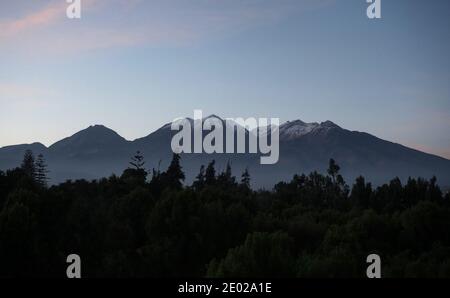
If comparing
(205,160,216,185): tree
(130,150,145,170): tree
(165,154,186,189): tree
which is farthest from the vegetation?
(205,160,216,185): tree

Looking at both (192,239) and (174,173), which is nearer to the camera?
(192,239)

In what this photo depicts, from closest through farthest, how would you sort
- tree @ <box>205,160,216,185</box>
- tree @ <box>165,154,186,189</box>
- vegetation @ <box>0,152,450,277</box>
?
1. vegetation @ <box>0,152,450,277</box>
2. tree @ <box>165,154,186,189</box>
3. tree @ <box>205,160,216,185</box>

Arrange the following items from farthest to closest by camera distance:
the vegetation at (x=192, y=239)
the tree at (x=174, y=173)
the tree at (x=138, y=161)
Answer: the tree at (x=138, y=161) < the tree at (x=174, y=173) < the vegetation at (x=192, y=239)

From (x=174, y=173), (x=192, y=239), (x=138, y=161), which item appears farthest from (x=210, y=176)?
(x=192, y=239)

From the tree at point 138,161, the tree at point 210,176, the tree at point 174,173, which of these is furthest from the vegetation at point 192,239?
the tree at point 210,176

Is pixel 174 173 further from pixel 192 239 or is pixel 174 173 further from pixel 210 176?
pixel 192 239

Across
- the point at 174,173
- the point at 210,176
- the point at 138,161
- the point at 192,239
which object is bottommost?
the point at 192,239

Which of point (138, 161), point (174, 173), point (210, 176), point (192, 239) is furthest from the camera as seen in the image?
point (210, 176)

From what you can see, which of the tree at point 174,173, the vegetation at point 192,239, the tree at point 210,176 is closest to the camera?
the vegetation at point 192,239

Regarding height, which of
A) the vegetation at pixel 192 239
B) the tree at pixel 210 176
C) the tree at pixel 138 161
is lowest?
the vegetation at pixel 192 239

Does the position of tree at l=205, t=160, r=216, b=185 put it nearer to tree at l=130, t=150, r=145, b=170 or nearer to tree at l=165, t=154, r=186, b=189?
tree at l=165, t=154, r=186, b=189

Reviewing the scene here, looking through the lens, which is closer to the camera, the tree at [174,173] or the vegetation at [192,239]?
the vegetation at [192,239]

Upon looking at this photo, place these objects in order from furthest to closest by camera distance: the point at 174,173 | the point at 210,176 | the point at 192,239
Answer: the point at 210,176, the point at 174,173, the point at 192,239

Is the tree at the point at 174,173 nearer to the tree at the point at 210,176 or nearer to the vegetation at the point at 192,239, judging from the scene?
the tree at the point at 210,176
